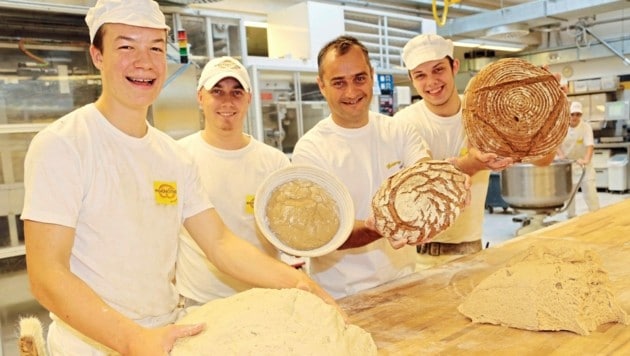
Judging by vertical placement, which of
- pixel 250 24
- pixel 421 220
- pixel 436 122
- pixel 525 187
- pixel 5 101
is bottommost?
pixel 525 187

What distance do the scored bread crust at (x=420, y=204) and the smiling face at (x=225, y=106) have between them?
798 mm

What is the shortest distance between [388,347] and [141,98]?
889 mm

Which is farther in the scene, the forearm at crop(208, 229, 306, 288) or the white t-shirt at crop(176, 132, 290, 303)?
the white t-shirt at crop(176, 132, 290, 303)

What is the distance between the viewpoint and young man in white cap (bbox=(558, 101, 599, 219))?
6090 millimetres

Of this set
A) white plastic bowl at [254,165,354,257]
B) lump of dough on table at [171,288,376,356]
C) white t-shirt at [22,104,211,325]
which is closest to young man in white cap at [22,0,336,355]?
white t-shirt at [22,104,211,325]

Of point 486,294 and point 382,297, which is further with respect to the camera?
point 382,297

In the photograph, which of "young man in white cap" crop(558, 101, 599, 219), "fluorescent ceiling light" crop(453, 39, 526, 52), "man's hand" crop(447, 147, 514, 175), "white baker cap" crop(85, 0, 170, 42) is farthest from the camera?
"fluorescent ceiling light" crop(453, 39, 526, 52)

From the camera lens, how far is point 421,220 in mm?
1452

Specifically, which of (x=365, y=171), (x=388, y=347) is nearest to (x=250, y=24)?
(x=365, y=171)

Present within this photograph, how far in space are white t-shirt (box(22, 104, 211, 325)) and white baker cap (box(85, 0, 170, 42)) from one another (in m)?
0.23

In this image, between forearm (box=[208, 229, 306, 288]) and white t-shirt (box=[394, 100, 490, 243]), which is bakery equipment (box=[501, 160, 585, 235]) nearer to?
white t-shirt (box=[394, 100, 490, 243])

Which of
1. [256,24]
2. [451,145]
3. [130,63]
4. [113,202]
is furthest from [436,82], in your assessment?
[256,24]

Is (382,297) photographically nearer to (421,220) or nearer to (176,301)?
(421,220)

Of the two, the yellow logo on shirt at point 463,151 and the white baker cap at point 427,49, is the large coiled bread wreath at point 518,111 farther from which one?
the white baker cap at point 427,49
